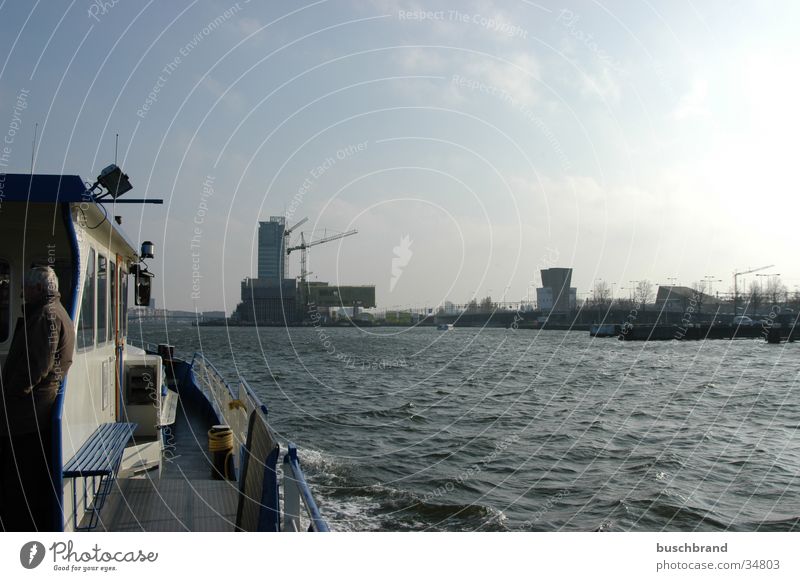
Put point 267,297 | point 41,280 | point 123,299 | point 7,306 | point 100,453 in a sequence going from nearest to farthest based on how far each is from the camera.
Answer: point 41,280 < point 100,453 < point 7,306 < point 123,299 < point 267,297

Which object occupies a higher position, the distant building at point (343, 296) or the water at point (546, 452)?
the distant building at point (343, 296)

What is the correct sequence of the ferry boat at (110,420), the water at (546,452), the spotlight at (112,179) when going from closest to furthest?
the ferry boat at (110,420) < the spotlight at (112,179) < the water at (546,452)

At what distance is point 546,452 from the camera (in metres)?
17.8

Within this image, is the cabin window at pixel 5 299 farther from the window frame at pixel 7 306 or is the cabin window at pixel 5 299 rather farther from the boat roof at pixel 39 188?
the boat roof at pixel 39 188

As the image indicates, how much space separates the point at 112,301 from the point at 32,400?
16.1 feet

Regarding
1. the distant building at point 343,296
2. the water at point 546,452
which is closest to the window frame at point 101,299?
the water at point 546,452

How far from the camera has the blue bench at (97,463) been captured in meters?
5.43

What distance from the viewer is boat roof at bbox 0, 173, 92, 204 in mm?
5438

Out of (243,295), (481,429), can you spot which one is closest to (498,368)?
(481,429)

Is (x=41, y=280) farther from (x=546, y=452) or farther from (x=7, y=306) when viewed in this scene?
(x=546, y=452)

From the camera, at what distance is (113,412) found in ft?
29.5

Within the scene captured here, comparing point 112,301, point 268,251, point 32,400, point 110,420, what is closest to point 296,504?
point 32,400

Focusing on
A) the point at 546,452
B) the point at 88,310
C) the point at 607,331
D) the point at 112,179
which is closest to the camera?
the point at 112,179

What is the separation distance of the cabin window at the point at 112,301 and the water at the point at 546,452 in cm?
548
